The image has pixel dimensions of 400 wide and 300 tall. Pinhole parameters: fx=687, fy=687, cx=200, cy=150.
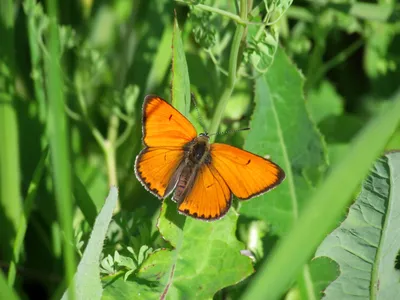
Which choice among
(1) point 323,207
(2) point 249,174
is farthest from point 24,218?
(1) point 323,207

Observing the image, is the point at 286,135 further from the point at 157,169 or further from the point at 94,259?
the point at 94,259

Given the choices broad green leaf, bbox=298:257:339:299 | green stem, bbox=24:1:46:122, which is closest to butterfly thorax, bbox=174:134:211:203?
broad green leaf, bbox=298:257:339:299

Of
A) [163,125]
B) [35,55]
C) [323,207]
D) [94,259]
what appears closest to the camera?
[323,207]

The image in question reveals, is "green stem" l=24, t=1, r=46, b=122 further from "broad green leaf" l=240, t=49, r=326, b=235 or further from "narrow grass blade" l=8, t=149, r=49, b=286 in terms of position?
"broad green leaf" l=240, t=49, r=326, b=235

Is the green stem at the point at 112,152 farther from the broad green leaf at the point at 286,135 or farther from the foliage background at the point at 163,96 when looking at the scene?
the broad green leaf at the point at 286,135

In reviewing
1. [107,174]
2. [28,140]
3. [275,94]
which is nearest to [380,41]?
[275,94]

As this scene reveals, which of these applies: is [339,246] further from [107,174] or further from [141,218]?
[107,174]

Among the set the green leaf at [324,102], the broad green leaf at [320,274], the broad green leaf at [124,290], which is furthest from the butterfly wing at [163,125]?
the green leaf at [324,102]
